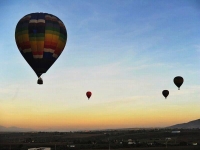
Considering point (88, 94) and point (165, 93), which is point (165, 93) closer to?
point (165, 93)

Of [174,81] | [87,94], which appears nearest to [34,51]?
[87,94]

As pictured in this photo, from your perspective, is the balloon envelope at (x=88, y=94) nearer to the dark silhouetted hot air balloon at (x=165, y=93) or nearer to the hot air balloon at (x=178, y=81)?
the dark silhouetted hot air balloon at (x=165, y=93)

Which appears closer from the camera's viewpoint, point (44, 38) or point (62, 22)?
point (44, 38)

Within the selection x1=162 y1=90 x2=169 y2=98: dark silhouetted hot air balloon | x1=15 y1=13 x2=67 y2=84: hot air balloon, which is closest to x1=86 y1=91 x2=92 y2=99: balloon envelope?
x1=162 y1=90 x2=169 y2=98: dark silhouetted hot air balloon

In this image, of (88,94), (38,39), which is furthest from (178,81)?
(38,39)

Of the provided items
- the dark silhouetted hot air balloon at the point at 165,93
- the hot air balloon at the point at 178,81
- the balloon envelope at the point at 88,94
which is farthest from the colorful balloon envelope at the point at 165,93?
the balloon envelope at the point at 88,94

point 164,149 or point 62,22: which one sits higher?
Answer: point 62,22

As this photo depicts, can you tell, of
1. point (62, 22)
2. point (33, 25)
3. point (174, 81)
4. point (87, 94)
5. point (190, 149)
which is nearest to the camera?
point (33, 25)

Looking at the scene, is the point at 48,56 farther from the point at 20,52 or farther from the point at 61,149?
the point at 61,149

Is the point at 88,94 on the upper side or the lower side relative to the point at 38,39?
lower
